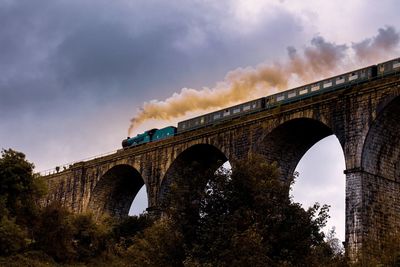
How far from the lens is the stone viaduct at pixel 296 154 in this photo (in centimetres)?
3684

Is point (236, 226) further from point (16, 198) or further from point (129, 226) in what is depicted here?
point (129, 226)

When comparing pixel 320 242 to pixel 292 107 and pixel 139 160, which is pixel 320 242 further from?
pixel 139 160

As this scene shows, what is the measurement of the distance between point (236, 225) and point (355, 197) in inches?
555

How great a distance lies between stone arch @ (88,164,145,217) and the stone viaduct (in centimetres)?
9

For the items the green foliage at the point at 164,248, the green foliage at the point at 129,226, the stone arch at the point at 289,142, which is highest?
the stone arch at the point at 289,142

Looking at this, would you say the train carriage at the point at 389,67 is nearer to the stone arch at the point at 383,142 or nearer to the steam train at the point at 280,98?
the steam train at the point at 280,98

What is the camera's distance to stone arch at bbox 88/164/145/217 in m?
57.8

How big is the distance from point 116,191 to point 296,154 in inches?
811

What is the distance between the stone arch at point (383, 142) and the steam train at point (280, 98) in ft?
9.42

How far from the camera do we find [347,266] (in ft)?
98.8

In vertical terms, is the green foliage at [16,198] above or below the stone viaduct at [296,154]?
below

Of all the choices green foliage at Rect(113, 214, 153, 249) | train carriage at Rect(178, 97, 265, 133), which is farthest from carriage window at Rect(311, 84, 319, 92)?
green foliage at Rect(113, 214, 153, 249)

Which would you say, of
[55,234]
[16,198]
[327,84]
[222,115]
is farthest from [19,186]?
[327,84]

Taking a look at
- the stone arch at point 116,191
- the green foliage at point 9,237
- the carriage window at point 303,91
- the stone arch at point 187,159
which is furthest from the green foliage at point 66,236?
the carriage window at point 303,91
